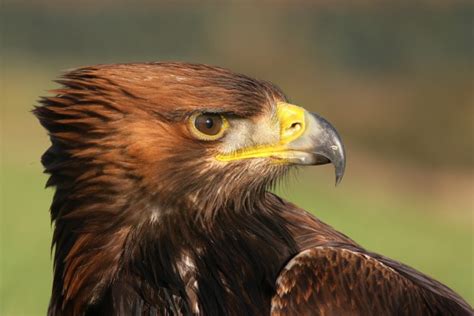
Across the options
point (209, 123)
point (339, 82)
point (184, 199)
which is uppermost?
point (209, 123)

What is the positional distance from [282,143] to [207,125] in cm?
37

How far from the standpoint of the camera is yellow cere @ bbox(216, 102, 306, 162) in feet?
15.2

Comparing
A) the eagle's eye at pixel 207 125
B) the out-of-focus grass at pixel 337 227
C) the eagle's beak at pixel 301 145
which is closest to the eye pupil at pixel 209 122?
the eagle's eye at pixel 207 125

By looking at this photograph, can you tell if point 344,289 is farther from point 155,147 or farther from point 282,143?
point 155,147

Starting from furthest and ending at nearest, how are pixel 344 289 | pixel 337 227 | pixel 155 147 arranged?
1. pixel 337 227
2. pixel 344 289
3. pixel 155 147

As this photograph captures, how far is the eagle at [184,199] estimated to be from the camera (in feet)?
14.8

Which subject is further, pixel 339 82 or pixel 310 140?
pixel 339 82

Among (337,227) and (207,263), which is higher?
(207,263)

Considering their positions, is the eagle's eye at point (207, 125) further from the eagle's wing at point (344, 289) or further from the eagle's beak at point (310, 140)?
the eagle's wing at point (344, 289)

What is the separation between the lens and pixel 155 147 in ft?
14.8

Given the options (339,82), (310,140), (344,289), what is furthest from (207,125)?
(339,82)

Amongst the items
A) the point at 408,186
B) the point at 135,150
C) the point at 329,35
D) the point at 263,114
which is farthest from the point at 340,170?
the point at 329,35

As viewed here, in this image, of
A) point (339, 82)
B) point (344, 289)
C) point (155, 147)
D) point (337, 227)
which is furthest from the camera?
point (339, 82)

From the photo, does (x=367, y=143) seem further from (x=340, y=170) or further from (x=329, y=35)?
(x=340, y=170)
